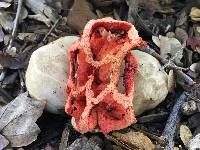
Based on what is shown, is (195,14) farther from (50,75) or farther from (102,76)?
(50,75)

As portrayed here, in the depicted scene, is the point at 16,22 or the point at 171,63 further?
the point at 16,22

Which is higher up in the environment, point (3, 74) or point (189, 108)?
point (3, 74)

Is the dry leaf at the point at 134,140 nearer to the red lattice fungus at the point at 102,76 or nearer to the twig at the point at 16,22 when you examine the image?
the red lattice fungus at the point at 102,76

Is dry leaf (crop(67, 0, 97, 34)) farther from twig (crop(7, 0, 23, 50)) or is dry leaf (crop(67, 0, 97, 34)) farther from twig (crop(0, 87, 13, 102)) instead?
twig (crop(0, 87, 13, 102))

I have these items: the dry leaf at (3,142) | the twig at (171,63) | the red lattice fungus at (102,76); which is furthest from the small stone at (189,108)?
the dry leaf at (3,142)

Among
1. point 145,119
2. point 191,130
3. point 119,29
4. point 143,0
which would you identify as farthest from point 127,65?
point 143,0

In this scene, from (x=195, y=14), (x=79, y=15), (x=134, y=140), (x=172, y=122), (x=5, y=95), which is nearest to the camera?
(x=134, y=140)

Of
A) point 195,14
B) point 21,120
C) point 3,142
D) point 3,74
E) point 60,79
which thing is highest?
point 195,14

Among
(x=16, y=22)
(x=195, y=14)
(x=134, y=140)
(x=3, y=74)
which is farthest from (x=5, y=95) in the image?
(x=195, y=14)
